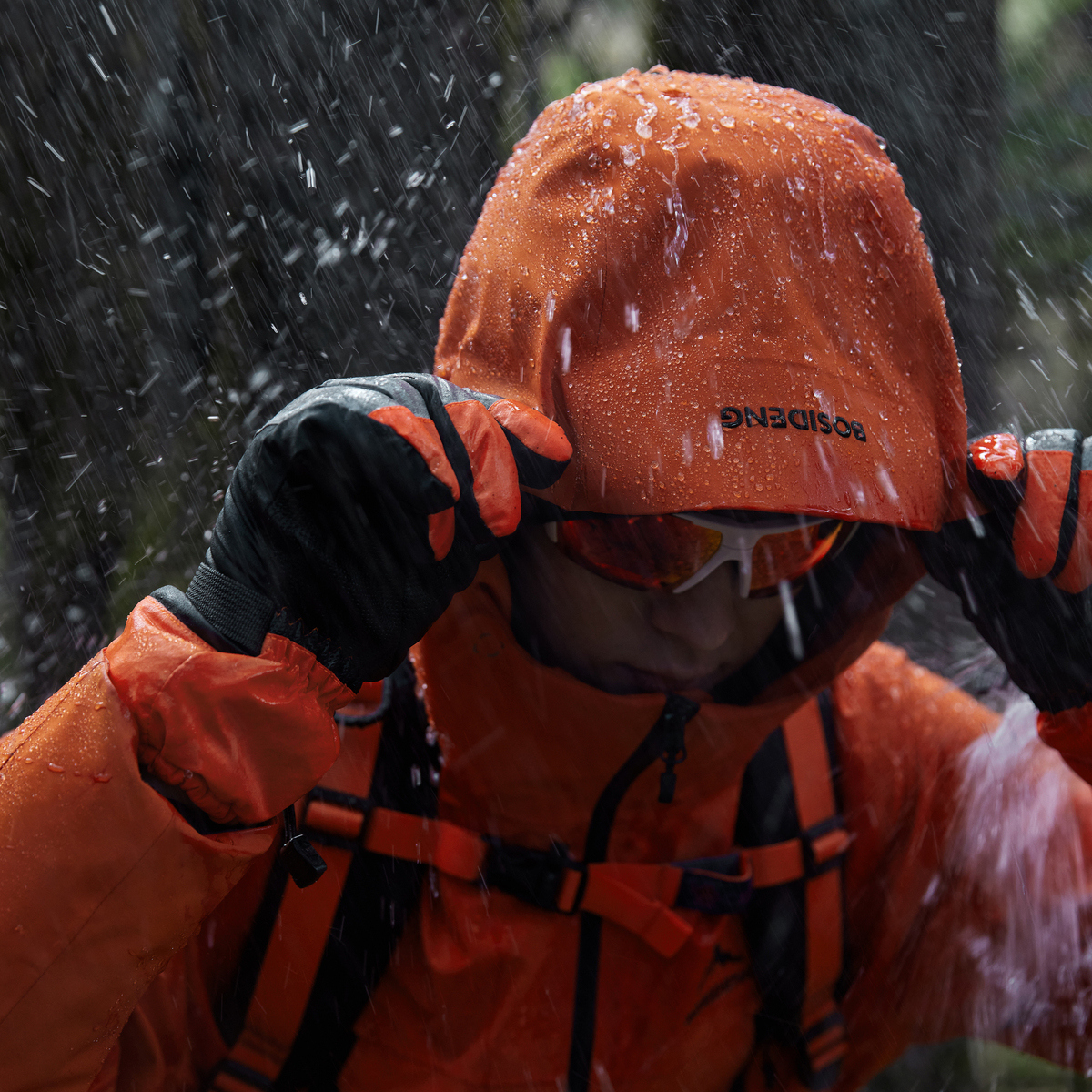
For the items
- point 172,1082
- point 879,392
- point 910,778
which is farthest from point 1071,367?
point 172,1082

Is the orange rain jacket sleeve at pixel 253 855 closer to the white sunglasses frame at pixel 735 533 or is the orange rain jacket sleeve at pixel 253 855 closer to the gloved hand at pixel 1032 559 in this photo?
the gloved hand at pixel 1032 559

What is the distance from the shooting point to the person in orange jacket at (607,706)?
112 cm

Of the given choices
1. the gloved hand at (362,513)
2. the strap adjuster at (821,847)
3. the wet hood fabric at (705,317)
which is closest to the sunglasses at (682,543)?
the wet hood fabric at (705,317)

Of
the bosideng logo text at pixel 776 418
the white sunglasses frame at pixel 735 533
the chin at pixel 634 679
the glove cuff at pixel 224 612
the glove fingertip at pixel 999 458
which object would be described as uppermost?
the glove cuff at pixel 224 612

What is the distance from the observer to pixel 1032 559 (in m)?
1.51

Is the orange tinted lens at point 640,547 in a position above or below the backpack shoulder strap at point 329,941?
above

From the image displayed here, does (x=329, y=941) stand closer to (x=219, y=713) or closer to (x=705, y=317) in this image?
(x=219, y=713)

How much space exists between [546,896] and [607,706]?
0.41m

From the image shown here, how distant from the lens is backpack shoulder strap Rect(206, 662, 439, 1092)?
156 cm

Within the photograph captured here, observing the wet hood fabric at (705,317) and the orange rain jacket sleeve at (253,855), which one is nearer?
the orange rain jacket sleeve at (253,855)

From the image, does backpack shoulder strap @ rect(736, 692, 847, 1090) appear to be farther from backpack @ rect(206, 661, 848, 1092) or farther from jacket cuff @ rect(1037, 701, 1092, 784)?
jacket cuff @ rect(1037, 701, 1092, 784)

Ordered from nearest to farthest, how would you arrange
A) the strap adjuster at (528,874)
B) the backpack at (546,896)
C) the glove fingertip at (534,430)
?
the glove fingertip at (534,430)
the backpack at (546,896)
the strap adjuster at (528,874)

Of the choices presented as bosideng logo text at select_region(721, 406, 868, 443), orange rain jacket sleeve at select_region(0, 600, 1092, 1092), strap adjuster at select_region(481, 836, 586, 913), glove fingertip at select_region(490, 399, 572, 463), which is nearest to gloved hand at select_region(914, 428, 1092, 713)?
orange rain jacket sleeve at select_region(0, 600, 1092, 1092)

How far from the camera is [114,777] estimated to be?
109 cm
